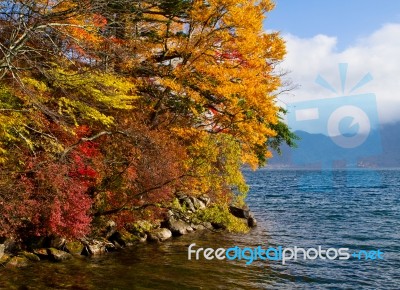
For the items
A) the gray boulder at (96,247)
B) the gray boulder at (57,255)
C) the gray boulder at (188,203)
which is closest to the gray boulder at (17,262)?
the gray boulder at (57,255)

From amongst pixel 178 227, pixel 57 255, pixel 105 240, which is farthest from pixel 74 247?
pixel 178 227

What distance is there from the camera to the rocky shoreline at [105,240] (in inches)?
640

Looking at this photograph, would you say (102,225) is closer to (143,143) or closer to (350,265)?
(143,143)

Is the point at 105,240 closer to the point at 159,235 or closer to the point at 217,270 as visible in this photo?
the point at 159,235

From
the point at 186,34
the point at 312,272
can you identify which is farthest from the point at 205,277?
the point at 186,34

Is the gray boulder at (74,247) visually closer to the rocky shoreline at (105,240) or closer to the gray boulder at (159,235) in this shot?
the rocky shoreline at (105,240)

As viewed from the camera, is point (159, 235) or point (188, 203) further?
point (188, 203)

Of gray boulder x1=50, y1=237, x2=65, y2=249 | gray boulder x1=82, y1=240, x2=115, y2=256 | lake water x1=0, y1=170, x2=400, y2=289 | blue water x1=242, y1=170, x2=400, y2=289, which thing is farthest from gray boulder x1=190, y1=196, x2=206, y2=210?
gray boulder x1=50, y1=237, x2=65, y2=249

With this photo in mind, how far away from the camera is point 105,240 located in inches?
779

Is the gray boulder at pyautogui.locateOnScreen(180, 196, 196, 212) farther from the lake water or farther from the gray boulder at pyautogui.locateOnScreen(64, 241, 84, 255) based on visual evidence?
the gray boulder at pyautogui.locateOnScreen(64, 241, 84, 255)

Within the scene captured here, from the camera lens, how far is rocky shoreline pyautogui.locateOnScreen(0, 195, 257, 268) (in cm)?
1627

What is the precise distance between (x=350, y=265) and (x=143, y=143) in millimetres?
10965

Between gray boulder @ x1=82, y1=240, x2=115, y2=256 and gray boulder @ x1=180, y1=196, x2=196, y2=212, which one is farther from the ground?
gray boulder @ x1=180, y1=196, x2=196, y2=212

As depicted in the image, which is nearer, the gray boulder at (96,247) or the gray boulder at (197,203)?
the gray boulder at (96,247)
